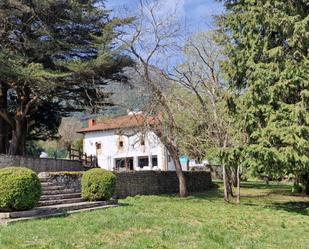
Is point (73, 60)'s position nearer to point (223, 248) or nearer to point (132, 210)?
point (132, 210)

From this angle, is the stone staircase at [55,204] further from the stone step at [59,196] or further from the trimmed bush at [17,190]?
the trimmed bush at [17,190]

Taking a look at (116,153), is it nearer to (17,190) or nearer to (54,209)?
(54,209)

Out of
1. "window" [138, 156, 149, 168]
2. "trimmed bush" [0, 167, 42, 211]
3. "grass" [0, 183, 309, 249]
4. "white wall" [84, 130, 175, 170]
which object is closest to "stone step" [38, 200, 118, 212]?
"grass" [0, 183, 309, 249]

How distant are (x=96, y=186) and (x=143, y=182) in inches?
323

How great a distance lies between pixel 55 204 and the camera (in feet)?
44.7

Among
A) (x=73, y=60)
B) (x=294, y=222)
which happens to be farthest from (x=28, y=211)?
(x=73, y=60)

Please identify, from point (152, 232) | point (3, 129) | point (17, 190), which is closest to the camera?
point (152, 232)

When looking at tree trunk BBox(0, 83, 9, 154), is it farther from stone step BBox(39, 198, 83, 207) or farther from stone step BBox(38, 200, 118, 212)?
stone step BBox(38, 200, 118, 212)

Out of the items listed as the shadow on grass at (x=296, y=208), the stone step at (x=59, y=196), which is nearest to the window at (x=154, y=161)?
the shadow on grass at (x=296, y=208)

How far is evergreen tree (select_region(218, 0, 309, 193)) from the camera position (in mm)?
14078

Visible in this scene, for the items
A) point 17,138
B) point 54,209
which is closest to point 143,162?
point 17,138

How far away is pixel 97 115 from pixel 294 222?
46.1 ft

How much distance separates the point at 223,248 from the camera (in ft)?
26.9

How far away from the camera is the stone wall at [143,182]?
53.3 feet
